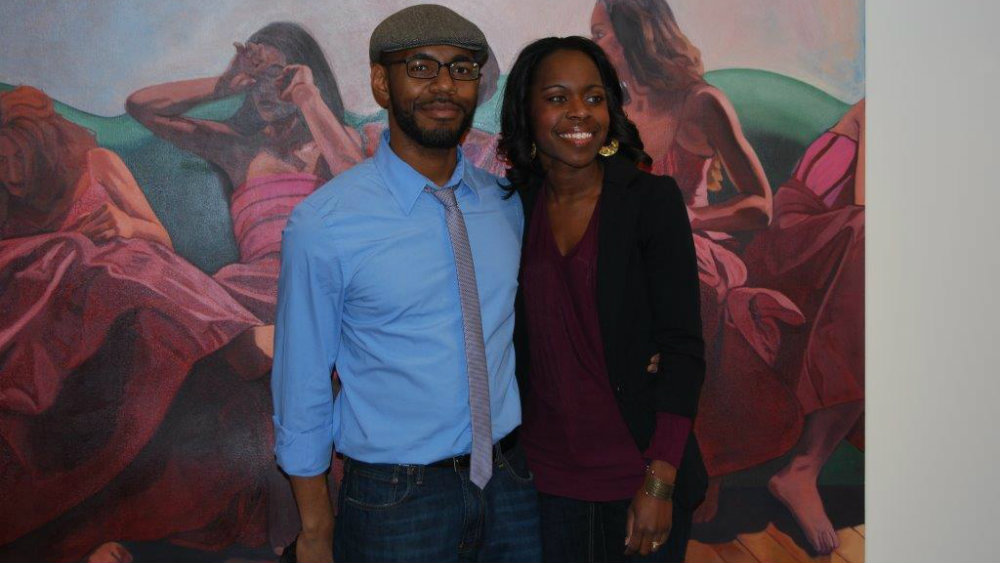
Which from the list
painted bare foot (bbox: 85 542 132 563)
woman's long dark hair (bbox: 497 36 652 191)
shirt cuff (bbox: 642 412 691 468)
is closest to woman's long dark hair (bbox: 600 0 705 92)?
woman's long dark hair (bbox: 497 36 652 191)

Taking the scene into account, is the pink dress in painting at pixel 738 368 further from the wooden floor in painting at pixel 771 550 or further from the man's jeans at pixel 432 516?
the man's jeans at pixel 432 516

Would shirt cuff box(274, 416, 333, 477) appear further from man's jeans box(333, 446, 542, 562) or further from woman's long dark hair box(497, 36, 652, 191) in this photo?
woman's long dark hair box(497, 36, 652, 191)

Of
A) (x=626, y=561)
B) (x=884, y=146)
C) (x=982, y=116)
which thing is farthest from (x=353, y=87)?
(x=982, y=116)

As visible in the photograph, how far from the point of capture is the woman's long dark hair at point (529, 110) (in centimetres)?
167

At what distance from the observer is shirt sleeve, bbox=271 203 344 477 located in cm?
147

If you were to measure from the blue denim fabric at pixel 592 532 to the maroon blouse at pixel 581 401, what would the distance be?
1.2 inches

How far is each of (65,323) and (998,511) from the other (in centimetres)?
257

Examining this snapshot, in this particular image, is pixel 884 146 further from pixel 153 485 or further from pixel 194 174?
pixel 153 485

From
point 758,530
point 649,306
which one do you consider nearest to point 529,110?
point 649,306

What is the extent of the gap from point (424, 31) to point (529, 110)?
28cm

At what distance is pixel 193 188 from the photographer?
206 centimetres

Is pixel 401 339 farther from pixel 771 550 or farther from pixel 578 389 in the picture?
pixel 771 550

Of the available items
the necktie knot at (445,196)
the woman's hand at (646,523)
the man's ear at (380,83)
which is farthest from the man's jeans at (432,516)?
the man's ear at (380,83)

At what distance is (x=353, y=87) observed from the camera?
210 cm
